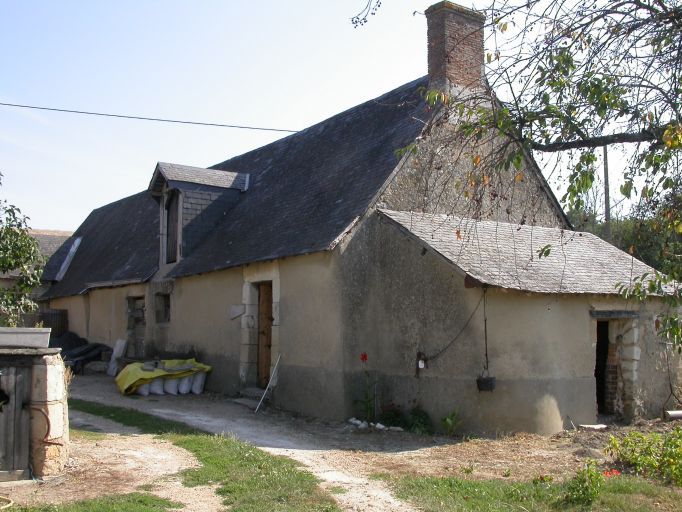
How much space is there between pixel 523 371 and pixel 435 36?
22.8 feet

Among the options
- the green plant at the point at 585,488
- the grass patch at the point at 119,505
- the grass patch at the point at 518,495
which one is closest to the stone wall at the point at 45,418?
the grass patch at the point at 119,505

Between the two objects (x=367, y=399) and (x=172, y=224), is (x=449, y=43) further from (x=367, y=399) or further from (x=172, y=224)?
(x=172, y=224)

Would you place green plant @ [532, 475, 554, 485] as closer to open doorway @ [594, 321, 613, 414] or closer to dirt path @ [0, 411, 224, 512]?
dirt path @ [0, 411, 224, 512]

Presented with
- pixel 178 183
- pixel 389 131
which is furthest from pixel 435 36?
pixel 178 183

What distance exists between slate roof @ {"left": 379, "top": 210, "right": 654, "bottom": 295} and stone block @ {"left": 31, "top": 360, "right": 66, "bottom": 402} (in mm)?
5556

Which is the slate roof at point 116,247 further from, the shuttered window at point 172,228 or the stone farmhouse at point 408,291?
the stone farmhouse at point 408,291

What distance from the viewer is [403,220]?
474 inches

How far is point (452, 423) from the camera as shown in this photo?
1065cm

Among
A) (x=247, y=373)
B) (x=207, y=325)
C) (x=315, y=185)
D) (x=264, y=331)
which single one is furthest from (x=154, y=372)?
(x=315, y=185)

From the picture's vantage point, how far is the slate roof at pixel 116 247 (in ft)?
63.5

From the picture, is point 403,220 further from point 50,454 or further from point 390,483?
point 50,454

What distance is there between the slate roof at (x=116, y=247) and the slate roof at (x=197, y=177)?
99.0 inches

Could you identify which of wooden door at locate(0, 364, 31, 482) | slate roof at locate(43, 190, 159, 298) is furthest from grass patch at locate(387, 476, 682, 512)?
slate roof at locate(43, 190, 159, 298)

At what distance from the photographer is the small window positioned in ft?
57.9
